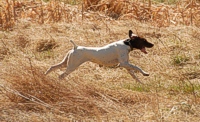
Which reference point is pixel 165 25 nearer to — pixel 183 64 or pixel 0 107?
pixel 183 64

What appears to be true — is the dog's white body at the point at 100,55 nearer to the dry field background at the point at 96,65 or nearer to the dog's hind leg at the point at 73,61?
the dog's hind leg at the point at 73,61

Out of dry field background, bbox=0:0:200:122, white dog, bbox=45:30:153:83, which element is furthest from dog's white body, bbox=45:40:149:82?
dry field background, bbox=0:0:200:122

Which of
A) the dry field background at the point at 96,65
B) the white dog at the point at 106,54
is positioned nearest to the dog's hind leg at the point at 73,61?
the white dog at the point at 106,54

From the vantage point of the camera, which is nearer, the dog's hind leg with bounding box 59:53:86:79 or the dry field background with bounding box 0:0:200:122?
the dry field background with bounding box 0:0:200:122

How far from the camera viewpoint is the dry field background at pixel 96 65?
20.1 ft

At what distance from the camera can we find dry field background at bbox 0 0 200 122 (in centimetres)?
612

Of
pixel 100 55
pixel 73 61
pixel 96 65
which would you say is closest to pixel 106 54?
pixel 100 55

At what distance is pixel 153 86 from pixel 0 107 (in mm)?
2028

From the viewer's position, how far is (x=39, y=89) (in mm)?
6492

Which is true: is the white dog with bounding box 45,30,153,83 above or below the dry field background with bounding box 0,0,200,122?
above

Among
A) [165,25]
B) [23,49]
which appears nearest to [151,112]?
[23,49]

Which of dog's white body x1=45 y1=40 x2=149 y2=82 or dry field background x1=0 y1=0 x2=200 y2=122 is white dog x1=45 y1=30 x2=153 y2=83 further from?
dry field background x1=0 y1=0 x2=200 y2=122

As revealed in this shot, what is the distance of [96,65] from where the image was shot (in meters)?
8.93

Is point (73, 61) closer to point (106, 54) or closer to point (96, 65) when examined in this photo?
point (106, 54)
